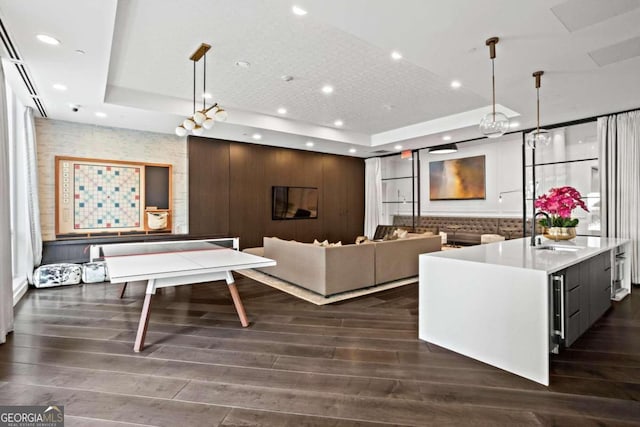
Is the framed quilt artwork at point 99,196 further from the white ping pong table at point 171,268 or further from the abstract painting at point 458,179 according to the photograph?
the abstract painting at point 458,179

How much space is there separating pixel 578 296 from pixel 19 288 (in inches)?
260

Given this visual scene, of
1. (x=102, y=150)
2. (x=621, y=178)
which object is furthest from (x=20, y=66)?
(x=621, y=178)

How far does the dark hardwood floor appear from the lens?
6.26 feet

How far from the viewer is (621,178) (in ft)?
16.8

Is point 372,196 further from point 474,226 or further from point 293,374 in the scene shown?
point 293,374

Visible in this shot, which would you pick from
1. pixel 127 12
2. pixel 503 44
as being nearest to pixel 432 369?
pixel 503 44

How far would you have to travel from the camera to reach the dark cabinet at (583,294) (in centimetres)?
252

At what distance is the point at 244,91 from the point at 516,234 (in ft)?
21.1


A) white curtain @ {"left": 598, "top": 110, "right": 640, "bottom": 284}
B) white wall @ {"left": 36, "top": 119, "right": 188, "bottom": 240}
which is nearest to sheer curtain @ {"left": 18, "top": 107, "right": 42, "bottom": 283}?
white wall @ {"left": 36, "top": 119, "right": 188, "bottom": 240}

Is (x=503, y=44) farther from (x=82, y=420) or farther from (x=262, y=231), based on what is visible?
(x=262, y=231)

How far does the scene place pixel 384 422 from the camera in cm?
183

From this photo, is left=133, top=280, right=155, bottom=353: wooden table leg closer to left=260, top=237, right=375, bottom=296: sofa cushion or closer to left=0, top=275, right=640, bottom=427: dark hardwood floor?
left=0, top=275, right=640, bottom=427: dark hardwood floor

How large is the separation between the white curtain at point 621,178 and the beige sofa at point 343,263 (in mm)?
2970

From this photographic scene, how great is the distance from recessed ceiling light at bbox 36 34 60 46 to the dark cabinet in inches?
186
